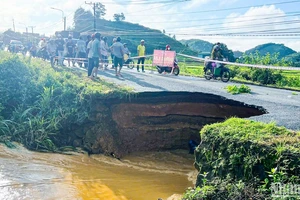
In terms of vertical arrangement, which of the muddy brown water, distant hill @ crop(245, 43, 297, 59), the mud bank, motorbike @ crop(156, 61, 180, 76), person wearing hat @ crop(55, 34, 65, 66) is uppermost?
distant hill @ crop(245, 43, 297, 59)

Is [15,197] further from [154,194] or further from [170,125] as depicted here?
[170,125]

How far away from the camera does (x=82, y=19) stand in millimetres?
61625

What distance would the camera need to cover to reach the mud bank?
9.06m

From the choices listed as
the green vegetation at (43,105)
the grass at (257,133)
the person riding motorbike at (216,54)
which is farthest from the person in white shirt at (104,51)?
the grass at (257,133)

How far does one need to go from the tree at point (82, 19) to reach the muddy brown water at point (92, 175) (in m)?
52.5

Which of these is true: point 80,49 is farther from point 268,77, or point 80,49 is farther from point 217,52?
point 268,77

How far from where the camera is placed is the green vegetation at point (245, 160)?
4.06 m

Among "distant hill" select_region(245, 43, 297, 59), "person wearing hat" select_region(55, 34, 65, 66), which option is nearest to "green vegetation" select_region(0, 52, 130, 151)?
"person wearing hat" select_region(55, 34, 65, 66)

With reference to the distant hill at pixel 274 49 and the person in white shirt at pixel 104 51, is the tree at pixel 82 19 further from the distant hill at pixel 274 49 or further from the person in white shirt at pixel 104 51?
the person in white shirt at pixel 104 51

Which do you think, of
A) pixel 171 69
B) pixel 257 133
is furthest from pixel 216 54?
pixel 257 133

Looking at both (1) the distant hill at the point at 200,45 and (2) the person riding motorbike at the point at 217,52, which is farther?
(1) the distant hill at the point at 200,45

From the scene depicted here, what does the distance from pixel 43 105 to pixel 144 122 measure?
9.92ft

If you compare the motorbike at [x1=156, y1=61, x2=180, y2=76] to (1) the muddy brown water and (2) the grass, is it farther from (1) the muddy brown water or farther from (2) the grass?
(2) the grass

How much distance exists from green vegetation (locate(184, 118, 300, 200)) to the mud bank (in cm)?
368
